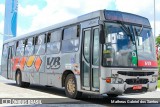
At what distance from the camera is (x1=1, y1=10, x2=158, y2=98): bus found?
10.7m

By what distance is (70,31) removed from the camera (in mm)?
13242

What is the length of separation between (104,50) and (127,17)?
1.87 metres

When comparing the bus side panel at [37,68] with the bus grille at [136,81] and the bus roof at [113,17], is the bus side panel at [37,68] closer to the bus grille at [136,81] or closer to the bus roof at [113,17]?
the bus roof at [113,17]

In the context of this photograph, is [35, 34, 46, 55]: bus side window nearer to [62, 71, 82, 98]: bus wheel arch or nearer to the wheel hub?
A: [62, 71, 82, 98]: bus wheel arch

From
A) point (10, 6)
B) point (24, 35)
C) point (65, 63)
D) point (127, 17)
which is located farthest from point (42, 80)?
point (10, 6)

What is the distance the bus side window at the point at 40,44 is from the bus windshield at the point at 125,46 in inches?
214

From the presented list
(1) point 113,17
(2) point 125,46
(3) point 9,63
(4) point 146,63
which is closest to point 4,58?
(3) point 9,63

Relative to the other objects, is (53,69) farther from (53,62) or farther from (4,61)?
(4,61)

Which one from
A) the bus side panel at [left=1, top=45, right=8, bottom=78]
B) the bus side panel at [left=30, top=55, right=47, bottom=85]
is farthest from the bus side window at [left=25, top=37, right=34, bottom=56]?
the bus side panel at [left=1, top=45, right=8, bottom=78]

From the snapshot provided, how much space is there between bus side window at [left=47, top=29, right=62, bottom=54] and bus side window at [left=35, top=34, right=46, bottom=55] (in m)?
0.61

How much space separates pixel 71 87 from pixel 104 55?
2616 mm

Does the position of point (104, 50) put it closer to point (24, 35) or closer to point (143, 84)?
point (143, 84)

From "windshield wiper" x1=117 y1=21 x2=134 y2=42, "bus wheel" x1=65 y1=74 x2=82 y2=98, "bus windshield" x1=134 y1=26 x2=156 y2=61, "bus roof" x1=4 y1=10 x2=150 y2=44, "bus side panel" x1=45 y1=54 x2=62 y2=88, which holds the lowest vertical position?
"bus wheel" x1=65 y1=74 x2=82 y2=98

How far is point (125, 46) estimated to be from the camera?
10992 mm
